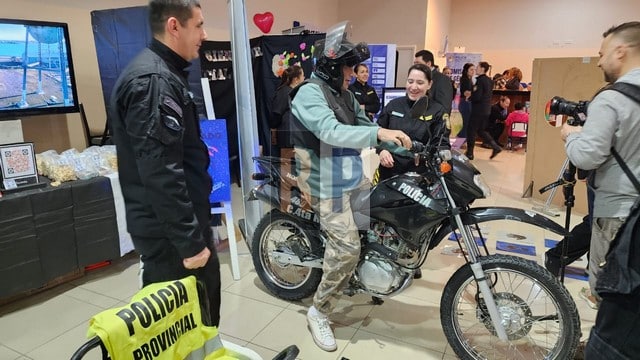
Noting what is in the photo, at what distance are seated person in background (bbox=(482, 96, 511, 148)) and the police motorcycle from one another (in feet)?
23.4

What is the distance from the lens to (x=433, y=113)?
3082mm

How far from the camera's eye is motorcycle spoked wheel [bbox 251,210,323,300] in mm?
2660

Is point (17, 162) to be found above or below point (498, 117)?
above

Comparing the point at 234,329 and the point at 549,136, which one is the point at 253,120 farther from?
the point at 549,136

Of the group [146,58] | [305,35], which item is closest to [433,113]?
[146,58]

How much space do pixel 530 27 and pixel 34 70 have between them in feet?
35.1

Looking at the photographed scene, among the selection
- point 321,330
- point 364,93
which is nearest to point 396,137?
point 321,330

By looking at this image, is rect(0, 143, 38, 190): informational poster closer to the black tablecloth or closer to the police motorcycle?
the black tablecloth

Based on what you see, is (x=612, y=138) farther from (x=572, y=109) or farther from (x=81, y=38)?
(x=81, y=38)

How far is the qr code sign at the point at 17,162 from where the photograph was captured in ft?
8.96

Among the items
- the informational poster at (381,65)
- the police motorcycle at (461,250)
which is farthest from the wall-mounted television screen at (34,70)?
the informational poster at (381,65)

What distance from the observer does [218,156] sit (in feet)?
10.2

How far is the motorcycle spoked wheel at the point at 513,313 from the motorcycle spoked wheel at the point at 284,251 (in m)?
0.85

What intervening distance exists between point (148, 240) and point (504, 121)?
339 inches
